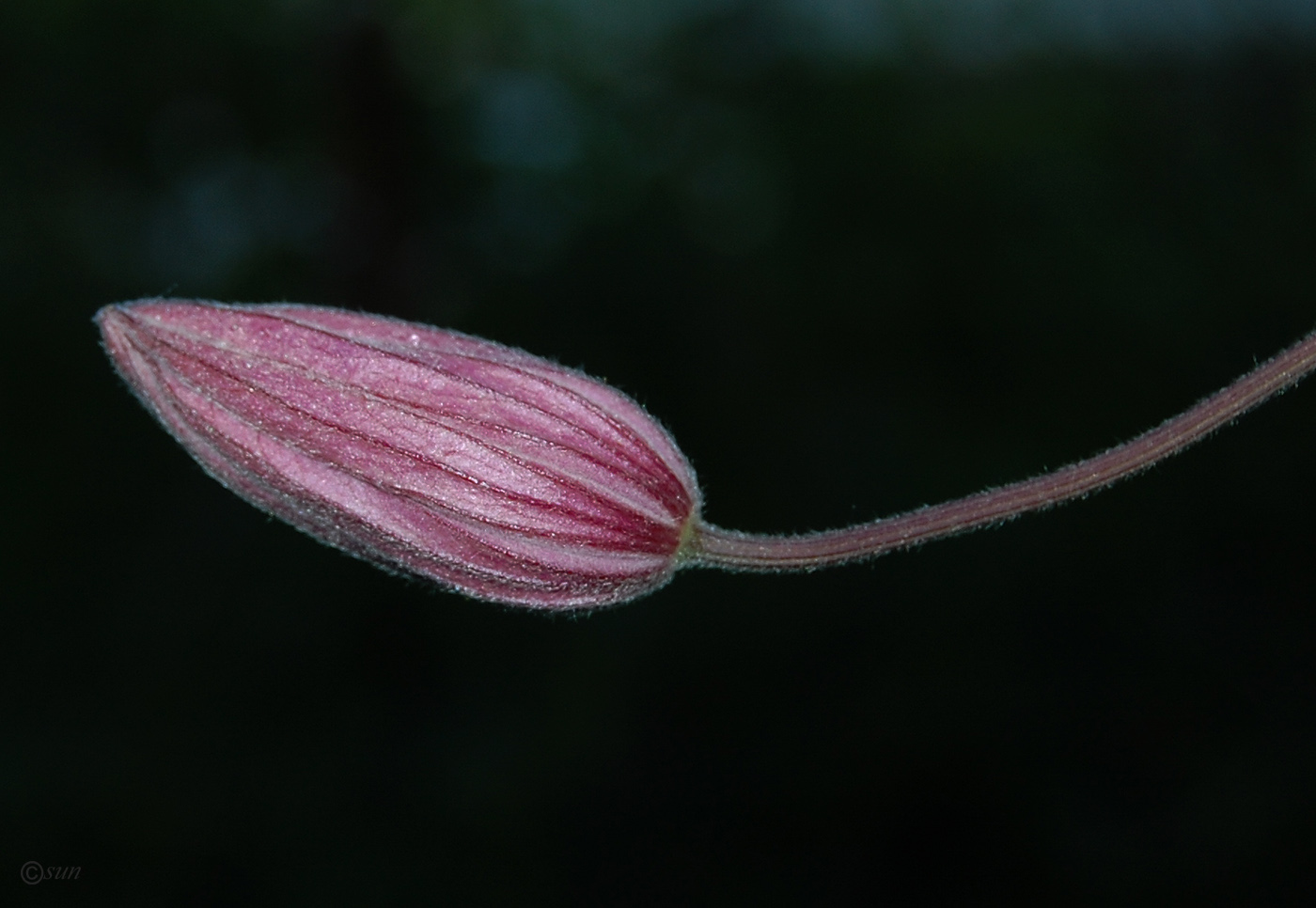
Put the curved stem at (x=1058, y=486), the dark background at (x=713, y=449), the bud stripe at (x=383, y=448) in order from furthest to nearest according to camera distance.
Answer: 1. the dark background at (x=713, y=449)
2. the bud stripe at (x=383, y=448)
3. the curved stem at (x=1058, y=486)

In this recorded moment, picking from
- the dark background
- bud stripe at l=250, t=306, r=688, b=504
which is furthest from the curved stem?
the dark background

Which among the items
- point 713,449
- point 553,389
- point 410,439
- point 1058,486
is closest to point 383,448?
point 410,439

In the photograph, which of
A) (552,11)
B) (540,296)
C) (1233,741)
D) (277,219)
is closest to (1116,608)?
(1233,741)

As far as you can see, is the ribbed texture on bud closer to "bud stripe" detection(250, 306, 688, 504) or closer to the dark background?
"bud stripe" detection(250, 306, 688, 504)

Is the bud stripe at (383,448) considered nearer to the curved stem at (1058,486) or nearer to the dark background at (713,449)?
the curved stem at (1058,486)

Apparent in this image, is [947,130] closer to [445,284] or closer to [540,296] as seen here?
[540,296]

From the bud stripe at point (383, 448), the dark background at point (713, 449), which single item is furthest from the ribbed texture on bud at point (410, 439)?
the dark background at point (713, 449)
